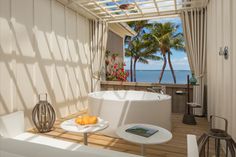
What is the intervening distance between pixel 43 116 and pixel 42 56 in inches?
52.9

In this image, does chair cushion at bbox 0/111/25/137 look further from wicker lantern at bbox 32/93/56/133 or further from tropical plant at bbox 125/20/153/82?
tropical plant at bbox 125/20/153/82

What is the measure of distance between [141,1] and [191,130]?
326 centimetres

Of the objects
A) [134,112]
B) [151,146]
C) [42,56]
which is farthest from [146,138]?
[42,56]

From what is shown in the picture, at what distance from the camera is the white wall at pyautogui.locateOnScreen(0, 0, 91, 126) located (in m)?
3.09

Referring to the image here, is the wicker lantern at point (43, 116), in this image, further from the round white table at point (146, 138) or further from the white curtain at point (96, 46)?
the white curtain at point (96, 46)

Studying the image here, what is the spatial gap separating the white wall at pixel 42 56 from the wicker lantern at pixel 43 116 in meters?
0.31

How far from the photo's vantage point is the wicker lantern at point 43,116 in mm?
3279

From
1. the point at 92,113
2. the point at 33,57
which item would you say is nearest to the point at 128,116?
the point at 92,113

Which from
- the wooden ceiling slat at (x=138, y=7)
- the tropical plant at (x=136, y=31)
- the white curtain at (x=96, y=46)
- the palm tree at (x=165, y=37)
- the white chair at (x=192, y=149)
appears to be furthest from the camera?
the tropical plant at (x=136, y=31)

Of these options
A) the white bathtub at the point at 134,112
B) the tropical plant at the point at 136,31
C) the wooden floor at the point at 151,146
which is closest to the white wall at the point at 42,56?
the wooden floor at the point at 151,146

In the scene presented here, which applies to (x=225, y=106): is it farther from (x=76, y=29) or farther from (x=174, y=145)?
(x=76, y=29)

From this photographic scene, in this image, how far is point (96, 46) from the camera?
222 inches

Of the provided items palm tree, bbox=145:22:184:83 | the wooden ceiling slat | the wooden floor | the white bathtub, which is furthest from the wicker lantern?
palm tree, bbox=145:22:184:83

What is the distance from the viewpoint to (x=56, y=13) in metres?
4.25
